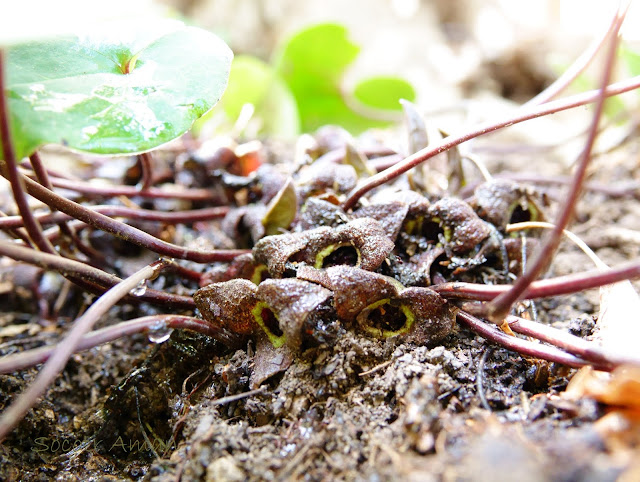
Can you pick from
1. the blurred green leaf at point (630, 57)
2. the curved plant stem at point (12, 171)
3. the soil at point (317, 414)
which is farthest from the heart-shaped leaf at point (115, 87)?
the blurred green leaf at point (630, 57)

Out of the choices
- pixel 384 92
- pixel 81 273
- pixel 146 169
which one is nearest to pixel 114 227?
pixel 81 273

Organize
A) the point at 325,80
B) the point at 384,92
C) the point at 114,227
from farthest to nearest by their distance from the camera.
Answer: the point at 325,80
the point at 384,92
the point at 114,227

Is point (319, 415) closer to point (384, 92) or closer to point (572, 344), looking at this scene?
point (572, 344)

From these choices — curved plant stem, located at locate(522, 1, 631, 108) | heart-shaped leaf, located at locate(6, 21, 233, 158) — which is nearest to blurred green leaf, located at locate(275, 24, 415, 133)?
curved plant stem, located at locate(522, 1, 631, 108)

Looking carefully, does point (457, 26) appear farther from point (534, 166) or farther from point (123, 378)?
point (123, 378)

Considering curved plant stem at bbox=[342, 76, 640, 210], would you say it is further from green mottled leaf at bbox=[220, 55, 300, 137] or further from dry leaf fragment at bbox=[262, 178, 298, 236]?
green mottled leaf at bbox=[220, 55, 300, 137]

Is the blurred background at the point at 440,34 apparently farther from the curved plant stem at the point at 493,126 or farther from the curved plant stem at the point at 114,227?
the curved plant stem at the point at 114,227
